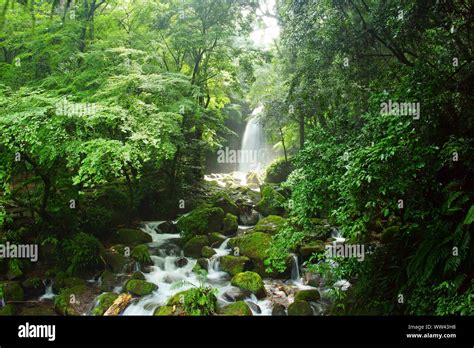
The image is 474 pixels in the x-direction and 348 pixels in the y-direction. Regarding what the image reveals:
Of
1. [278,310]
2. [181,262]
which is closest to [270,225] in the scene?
[181,262]

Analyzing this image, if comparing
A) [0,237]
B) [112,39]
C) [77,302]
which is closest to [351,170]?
[77,302]

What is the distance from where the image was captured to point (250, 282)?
887cm

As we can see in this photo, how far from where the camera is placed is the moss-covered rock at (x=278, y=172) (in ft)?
65.6

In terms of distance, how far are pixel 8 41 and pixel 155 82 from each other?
525 cm

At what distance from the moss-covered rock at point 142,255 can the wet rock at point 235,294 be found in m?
3.08

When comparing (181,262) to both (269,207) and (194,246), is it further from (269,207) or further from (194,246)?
(269,207)

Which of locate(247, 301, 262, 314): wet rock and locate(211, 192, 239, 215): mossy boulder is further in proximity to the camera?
locate(211, 192, 239, 215): mossy boulder

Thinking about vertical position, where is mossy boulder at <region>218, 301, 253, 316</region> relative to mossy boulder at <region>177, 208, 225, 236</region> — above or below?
below

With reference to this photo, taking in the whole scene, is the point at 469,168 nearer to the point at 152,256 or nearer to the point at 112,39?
the point at 152,256

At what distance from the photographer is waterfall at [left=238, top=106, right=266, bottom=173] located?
28438 millimetres

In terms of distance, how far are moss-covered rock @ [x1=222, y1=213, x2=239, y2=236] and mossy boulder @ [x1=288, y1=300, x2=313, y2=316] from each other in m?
5.25

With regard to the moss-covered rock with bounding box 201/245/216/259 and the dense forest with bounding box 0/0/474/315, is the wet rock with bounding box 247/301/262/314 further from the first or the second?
the moss-covered rock with bounding box 201/245/216/259

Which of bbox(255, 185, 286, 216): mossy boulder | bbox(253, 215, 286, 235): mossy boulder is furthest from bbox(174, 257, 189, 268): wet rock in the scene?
bbox(255, 185, 286, 216): mossy boulder
